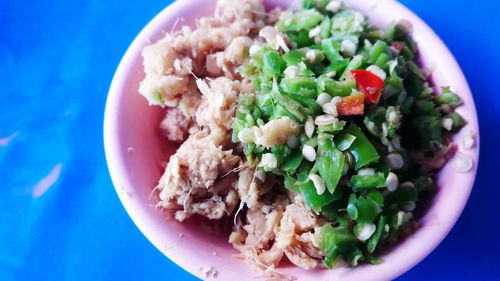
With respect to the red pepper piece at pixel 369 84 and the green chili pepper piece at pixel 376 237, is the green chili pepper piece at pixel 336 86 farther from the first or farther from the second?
the green chili pepper piece at pixel 376 237

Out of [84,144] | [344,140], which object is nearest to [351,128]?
[344,140]

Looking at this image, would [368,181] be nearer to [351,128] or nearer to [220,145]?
[351,128]

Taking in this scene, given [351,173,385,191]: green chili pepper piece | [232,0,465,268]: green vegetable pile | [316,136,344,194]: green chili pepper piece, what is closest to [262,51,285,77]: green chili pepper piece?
[232,0,465,268]: green vegetable pile

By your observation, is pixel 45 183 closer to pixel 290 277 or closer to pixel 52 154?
pixel 52 154

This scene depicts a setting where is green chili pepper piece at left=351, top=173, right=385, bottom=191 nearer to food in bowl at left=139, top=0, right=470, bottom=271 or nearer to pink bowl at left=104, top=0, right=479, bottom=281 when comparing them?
food in bowl at left=139, top=0, right=470, bottom=271

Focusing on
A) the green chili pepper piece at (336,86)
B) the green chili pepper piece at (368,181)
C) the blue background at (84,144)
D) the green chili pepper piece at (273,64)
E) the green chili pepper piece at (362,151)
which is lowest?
the blue background at (84,144)

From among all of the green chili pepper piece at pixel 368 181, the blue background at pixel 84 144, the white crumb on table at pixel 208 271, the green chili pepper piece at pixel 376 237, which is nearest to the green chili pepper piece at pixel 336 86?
the green chili pepper piece at pixel 368 181

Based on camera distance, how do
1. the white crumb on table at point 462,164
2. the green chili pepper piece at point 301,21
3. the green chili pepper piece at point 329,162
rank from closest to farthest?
the green chili pepper piece at point 329,162 → the white crumb on table at point 462,164 → the green chili pepper piece at point 301,21
